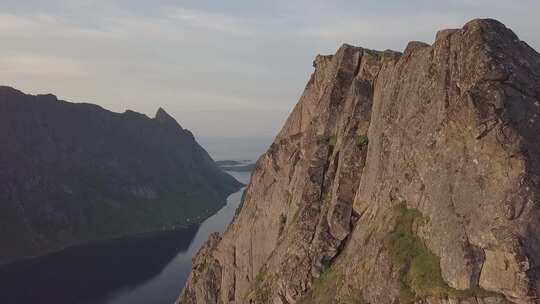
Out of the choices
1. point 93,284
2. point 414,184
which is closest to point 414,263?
point 414,184

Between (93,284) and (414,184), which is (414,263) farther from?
(93,284)

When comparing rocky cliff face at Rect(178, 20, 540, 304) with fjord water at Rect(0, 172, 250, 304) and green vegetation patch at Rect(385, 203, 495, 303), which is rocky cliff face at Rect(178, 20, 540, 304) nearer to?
green vegetation patch at Rect(385, 203, 495, 303)

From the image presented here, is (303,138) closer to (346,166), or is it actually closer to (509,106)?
(346,166)

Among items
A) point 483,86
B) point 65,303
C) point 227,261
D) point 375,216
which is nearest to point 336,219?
point 375,216

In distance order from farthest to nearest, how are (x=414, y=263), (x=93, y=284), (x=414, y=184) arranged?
(x=93, y=284)
(x=414, y=184)
(x=414, y=263)

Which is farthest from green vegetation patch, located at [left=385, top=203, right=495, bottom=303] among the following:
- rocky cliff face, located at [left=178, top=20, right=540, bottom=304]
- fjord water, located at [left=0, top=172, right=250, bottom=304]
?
fjord water, located at [left=0, top=172, right=250, bottom=304]

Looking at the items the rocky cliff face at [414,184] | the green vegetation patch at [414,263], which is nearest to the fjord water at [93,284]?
the rocky cliff face at [414,184]

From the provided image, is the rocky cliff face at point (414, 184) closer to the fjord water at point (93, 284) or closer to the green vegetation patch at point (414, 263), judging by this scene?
the green vegetation patch at point (414, 263)
